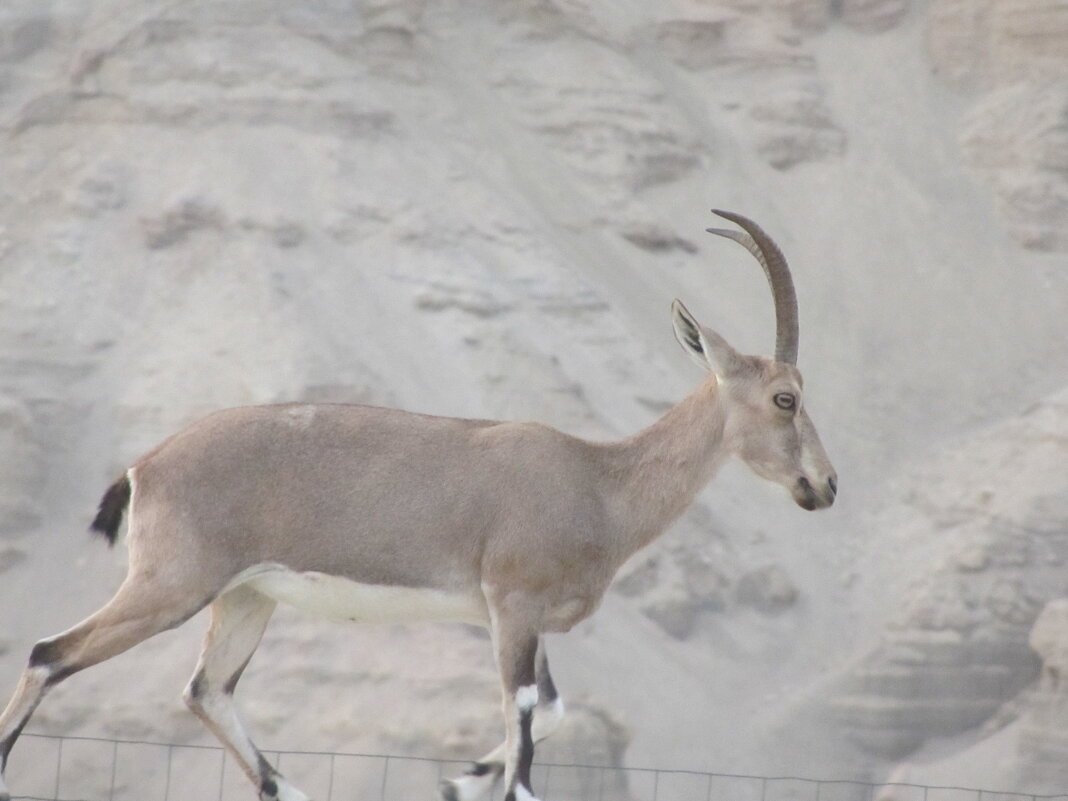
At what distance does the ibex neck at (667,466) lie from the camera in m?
10.1

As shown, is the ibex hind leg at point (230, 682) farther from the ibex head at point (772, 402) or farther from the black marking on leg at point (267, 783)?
the ibex head at point (772, 402)

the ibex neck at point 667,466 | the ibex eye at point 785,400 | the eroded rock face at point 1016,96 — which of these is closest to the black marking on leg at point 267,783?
the ibex neck at point 667,466

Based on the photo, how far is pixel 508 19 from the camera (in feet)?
78.6

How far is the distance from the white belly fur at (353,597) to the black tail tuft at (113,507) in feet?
2.70

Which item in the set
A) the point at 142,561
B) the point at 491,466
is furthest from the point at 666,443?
the point at 142,561

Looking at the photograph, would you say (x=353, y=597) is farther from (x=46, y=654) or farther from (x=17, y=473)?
(x=17, y=473)

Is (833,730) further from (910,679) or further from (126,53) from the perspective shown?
(126,53)

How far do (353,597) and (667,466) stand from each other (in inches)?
80.4

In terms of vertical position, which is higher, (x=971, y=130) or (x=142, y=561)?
(x=142, y=561)

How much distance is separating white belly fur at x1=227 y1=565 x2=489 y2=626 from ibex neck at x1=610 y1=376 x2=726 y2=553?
1106 mm

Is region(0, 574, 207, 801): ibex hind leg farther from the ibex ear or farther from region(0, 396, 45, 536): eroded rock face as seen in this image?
region(0, 396, 45, 536): eroded rock face

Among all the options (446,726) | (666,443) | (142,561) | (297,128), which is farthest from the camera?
(297,128)

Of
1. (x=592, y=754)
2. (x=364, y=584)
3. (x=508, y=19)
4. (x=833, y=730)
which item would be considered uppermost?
(x=364, y=584)

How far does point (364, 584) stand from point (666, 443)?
2.05m
